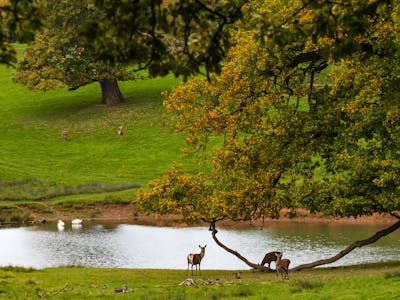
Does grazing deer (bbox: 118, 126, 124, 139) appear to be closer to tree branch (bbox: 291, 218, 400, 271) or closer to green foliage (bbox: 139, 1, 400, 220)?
green foliage (bbox: 139, 1, 400, 220)

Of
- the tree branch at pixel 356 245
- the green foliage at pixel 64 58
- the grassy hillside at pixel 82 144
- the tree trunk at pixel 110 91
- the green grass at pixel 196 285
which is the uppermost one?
the green foliage at pixel 64 58

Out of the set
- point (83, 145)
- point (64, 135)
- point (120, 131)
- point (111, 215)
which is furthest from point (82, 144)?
point (111, 215)

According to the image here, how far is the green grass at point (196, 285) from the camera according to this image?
22.1 metres

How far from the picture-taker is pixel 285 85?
2916cm

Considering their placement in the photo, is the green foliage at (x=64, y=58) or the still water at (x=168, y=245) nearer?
the still water at (x=168, y=245)

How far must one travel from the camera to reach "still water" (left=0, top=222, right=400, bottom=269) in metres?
39.2

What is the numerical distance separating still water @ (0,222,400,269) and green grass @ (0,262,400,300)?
225 inches

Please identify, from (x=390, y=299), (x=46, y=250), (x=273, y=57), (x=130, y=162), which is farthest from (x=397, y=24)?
(x=130, y=162)

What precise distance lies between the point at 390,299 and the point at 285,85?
1181 centimetres

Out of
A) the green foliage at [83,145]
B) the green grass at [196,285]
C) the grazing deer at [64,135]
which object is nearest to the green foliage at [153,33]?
the green grass at [196,285]

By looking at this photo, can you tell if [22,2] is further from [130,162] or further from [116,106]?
[116,106]

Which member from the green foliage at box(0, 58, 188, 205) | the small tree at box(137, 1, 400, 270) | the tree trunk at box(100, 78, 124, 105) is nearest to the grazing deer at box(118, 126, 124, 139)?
the green foliage at box(0, 58, 188, 205)

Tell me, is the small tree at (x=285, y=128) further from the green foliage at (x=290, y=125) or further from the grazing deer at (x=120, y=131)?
the grazing deer at (x=120, y=131)

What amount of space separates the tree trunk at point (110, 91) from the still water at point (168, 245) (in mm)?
33542
